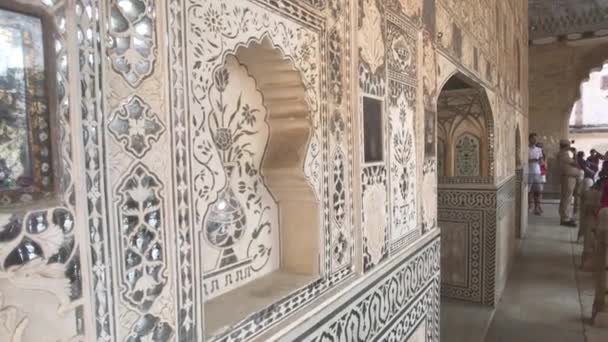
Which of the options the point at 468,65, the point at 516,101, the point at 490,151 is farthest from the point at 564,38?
the point at 468,65

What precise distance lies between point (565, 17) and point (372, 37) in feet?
22.0

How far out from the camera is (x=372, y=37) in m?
1.05

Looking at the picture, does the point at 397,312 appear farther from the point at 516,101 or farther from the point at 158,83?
the point at 516,101

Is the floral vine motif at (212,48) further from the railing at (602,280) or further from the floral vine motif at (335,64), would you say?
the railing at (602,280)

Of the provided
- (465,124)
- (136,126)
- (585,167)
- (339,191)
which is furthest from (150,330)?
(585,167)

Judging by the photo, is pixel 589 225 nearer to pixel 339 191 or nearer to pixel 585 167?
pixel 585 167

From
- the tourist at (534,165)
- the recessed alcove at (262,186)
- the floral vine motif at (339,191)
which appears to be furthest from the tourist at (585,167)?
the recessed alcove at (262,186)

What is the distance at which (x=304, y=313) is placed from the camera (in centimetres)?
80

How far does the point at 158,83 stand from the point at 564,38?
24.7 feet

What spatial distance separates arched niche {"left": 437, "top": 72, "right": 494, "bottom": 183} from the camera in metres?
2.57

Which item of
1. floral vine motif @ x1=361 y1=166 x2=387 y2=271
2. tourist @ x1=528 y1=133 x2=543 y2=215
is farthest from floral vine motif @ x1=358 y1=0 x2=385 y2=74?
tourist @ x1=528 y1=133 x2=543 y2=215

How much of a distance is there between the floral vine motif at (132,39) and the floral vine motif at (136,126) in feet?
0.09

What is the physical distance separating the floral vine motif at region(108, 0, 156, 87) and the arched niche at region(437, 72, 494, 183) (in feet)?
7.33

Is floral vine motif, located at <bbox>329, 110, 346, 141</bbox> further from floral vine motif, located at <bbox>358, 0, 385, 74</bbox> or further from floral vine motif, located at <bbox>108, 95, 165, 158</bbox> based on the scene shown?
floral vine motif, located at <bbox>108, 95, 165, 158</bbox>
